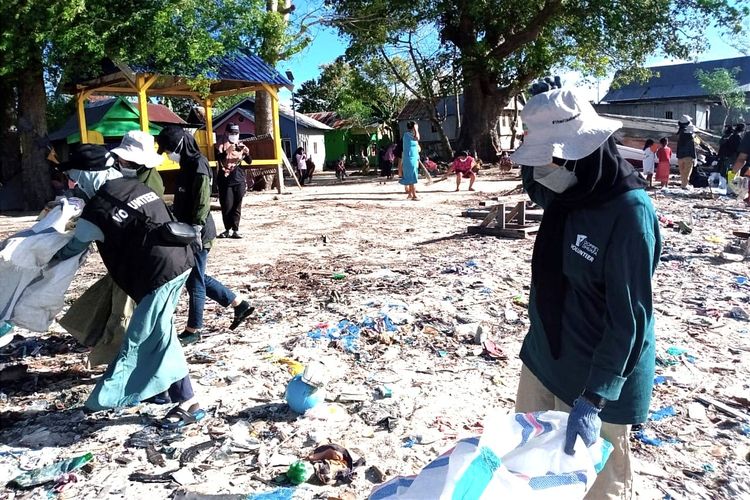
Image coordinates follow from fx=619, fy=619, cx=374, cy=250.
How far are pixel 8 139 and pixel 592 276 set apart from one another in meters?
17.3

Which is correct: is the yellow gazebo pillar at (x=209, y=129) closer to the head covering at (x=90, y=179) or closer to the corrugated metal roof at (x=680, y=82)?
the head covering at (x=90, y=179)

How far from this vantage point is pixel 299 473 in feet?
9.93

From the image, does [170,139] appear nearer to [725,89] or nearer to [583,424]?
[583,424]

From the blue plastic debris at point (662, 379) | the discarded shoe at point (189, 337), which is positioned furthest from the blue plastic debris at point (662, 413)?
the discarded shoe at point (189, 337)

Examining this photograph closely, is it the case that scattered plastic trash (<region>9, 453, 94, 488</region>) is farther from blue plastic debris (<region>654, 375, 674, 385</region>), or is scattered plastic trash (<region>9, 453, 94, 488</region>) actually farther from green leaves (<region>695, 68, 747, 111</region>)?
green leaves (<region>695, 68, 747, 111</region>)

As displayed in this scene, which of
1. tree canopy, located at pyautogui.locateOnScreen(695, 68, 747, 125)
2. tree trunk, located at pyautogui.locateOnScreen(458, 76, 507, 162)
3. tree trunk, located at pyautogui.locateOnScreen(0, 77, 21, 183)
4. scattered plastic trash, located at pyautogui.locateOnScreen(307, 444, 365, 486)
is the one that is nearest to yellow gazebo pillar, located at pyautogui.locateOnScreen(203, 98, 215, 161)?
tree trunk, located at pyautogui.locateOnScreen(0, 77, 21, 183)

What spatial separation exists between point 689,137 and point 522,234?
29.4ft

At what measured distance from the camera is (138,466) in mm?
3176

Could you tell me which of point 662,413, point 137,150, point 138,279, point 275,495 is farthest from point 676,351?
point 137,150

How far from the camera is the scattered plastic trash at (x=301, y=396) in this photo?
3695 millimetres

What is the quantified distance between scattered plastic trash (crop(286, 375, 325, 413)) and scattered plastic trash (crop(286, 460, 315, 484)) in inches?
23.7

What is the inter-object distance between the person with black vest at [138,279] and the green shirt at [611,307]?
222 centimetres

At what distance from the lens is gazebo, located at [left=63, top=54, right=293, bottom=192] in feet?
44.9

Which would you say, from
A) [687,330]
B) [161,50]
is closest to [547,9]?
[161,50]
